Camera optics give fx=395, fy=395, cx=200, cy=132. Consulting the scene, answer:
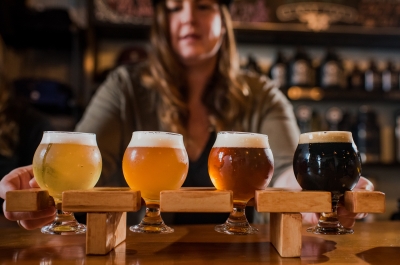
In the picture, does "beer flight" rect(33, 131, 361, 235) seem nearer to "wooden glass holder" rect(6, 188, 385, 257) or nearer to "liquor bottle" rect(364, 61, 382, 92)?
"wooden glass holder" rect(6, 188, 385, 257)

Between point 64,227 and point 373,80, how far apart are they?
2853 mm

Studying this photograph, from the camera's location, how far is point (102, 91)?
6.12 feet

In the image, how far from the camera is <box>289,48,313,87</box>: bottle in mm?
3008

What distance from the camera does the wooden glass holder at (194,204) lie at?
2.56 feet

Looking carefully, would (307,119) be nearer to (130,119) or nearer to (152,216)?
(130,119)

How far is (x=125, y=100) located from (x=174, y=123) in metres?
0.26

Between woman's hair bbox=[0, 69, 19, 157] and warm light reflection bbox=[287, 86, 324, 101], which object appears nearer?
woman's hair bbox=[0, 69, 19, 157]

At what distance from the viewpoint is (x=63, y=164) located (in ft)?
2.92

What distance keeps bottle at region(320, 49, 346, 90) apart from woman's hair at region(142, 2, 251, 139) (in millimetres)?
1347

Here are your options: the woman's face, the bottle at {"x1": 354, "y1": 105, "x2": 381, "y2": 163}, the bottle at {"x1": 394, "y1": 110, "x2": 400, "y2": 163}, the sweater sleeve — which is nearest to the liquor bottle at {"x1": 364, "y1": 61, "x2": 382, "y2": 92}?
the bottle at {"x1": 354, "y1": 105, "x2": 381, "y2": 163}

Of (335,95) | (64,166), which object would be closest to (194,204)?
(64,166)

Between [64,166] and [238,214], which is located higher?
[64,166]

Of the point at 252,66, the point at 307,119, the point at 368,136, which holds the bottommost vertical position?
the point at 368,136

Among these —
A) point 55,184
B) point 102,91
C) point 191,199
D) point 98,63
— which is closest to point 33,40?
point 98,63
